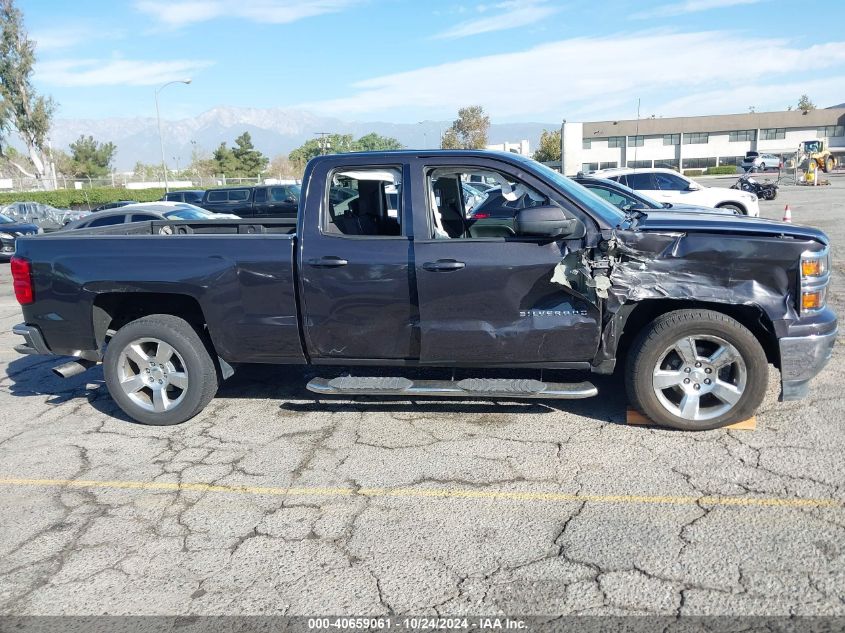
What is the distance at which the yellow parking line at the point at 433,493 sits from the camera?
378cm

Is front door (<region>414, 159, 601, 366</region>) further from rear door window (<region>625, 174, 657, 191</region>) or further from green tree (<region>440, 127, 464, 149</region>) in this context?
green tree (<region>440, 127, 464, 149</region>)

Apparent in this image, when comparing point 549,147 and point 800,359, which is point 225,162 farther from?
point 800,359

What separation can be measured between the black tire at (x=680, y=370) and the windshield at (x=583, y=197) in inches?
30.1

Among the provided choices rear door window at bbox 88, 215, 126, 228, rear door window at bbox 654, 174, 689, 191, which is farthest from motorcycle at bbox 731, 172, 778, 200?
rear door window at bbox 88, 215, 126, 228

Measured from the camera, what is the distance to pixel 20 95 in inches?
2514

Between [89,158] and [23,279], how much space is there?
87178 mm

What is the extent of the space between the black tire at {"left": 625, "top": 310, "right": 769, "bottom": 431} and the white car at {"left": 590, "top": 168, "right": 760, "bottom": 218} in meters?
12.4

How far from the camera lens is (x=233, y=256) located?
4.95 metres

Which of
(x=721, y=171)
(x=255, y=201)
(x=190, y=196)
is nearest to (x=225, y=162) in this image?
(x=190, y=196)

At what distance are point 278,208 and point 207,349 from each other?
18.1 m

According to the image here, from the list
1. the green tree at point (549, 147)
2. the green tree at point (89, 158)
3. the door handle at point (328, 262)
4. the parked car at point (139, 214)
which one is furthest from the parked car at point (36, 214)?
the green tree at point (549, 147)

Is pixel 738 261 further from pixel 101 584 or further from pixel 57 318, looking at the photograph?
pixel 57 318

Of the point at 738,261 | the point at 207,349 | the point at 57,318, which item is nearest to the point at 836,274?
the point at 738,261

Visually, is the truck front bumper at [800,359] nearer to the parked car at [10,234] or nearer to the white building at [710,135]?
the parked car at [10,234]
